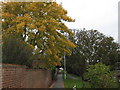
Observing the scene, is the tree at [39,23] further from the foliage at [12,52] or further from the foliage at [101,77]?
the foliage at [12,52]

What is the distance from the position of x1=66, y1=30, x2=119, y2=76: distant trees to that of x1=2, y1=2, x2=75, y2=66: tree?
9.33m

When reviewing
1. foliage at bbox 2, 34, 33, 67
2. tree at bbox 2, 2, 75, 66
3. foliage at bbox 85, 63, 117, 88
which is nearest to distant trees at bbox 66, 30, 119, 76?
tree at bbox 2, 2, 75, 66

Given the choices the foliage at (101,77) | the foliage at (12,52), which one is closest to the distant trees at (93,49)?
the foliage at (101,77)

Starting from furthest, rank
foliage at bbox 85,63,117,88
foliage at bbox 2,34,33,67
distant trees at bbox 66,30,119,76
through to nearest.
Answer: distant trees at bbox 66,30,119,76, foliage at bbox 85,63,117,88, foliage at bbox 2,34,33,67

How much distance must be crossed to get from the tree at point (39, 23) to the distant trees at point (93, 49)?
30.6 feet

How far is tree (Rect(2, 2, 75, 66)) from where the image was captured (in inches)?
593

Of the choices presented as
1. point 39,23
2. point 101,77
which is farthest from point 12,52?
point 101,77

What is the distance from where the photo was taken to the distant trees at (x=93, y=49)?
92.2 feet

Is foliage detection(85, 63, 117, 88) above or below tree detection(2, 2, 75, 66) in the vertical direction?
below

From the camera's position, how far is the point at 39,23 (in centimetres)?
1508

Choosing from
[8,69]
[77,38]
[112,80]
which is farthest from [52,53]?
[77,38]

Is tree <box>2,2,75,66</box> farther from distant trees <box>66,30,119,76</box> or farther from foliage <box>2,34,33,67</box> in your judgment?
distant trees <box>66,30,119,76</box>

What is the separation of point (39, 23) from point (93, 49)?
65.7 feet

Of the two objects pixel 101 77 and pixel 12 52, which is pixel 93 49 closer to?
pixel 101 77
